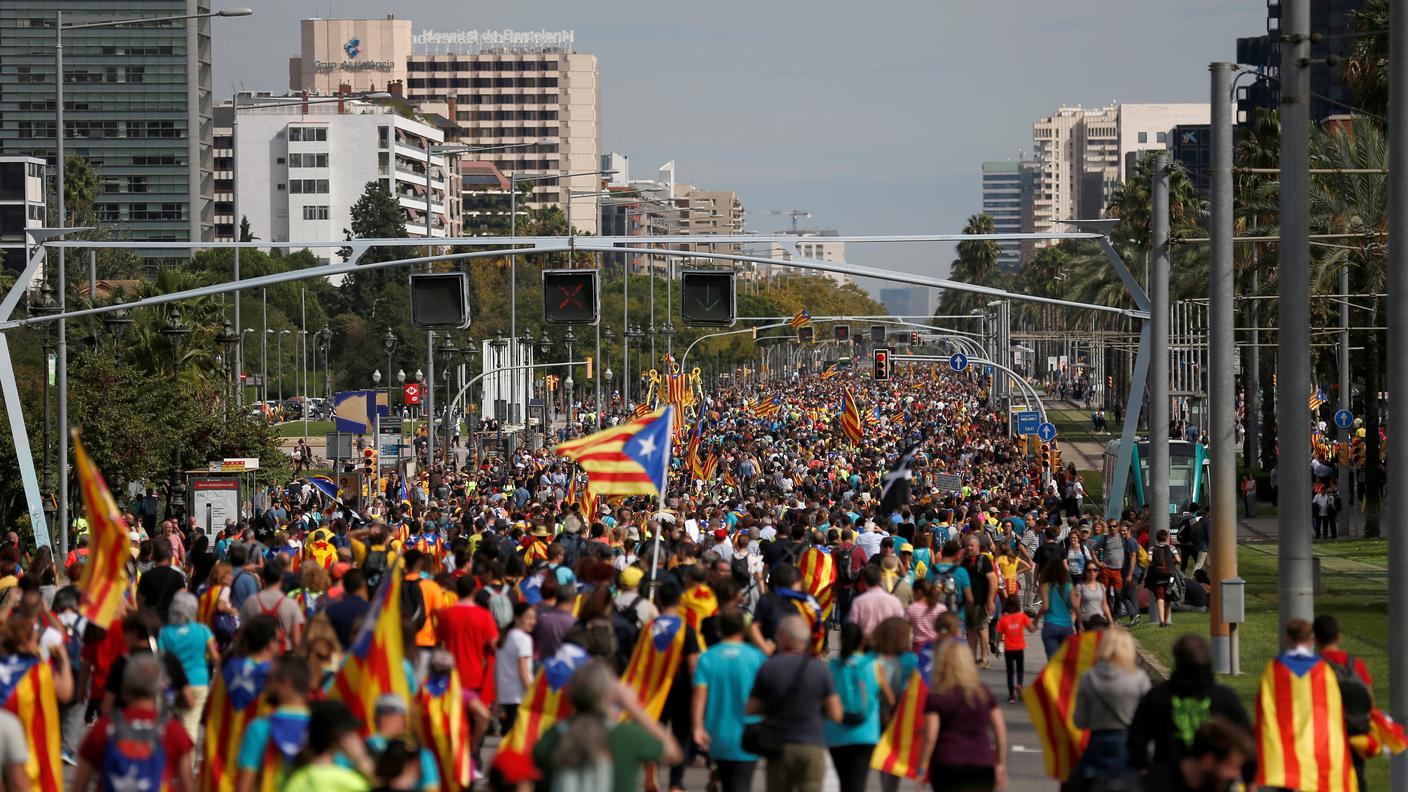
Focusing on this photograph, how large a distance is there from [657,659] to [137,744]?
13.8ft

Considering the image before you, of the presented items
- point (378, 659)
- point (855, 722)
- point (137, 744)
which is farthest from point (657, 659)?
point (137, 744)

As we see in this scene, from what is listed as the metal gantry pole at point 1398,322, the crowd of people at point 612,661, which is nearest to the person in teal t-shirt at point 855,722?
the crowd of people at point 612,661

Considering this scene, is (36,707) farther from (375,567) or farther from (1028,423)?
(1028,423)

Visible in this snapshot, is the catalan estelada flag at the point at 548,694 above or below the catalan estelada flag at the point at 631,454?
below

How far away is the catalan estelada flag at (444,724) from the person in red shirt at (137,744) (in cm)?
182

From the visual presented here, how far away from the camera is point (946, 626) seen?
12.3m

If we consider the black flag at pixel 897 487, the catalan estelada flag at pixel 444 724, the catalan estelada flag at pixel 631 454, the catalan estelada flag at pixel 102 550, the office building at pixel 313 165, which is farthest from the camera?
the office building at pixel 313 165

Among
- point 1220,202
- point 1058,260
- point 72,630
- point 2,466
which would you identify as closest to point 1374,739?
point 72,630

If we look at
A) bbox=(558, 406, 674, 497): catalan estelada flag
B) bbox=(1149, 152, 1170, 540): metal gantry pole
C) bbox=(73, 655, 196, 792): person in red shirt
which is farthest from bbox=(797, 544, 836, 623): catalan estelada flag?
bbox=(73, 655, 196, 792): person in red shirt

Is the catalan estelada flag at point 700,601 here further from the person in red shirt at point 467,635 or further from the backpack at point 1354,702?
the backpack at point 1354,702

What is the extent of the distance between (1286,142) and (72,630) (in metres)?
9.01

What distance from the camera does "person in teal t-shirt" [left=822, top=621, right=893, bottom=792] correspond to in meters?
10.9

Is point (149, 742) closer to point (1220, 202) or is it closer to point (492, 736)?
point (492, 736)

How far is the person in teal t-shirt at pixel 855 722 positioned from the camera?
35.9 ft
